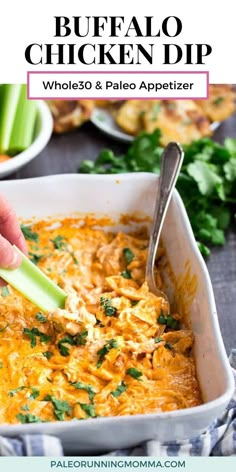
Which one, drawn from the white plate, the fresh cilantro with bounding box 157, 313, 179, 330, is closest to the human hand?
the fresh cilantro with bounding box 157, 313, 179, 330

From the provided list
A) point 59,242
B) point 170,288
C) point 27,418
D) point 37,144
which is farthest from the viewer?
point 37,144

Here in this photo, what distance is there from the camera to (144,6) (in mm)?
3424

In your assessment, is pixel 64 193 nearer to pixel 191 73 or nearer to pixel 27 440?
pixel 191 73

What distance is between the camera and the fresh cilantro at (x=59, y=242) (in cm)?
319

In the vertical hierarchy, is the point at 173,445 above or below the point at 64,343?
below

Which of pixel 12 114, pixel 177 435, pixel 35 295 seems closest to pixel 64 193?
pixel 35 295

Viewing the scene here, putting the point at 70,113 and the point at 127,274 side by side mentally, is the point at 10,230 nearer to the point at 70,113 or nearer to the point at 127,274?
the point at 127,274

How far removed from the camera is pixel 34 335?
9.22ft

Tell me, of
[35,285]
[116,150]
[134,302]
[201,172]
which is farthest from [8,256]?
[116,150]

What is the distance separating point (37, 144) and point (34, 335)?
1.22m

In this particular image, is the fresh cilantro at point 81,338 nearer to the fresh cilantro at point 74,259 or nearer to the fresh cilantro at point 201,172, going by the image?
the fresh cilantro at point 74,259

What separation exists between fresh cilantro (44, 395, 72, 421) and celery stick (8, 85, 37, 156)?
5.14ft

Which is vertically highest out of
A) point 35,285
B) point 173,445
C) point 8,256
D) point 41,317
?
point 8,256

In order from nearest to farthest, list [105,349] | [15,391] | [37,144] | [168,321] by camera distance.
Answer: [15,391] < [105,349] < [168,321] < [37,144]
